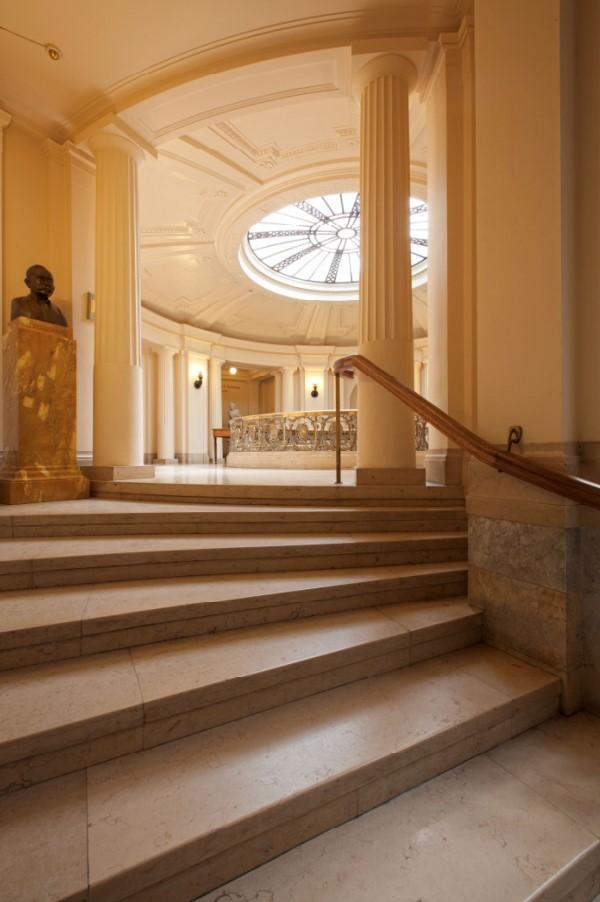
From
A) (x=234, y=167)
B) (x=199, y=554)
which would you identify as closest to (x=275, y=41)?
(x=234, y=167)

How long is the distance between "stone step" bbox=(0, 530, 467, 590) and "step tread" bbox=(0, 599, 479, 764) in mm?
503

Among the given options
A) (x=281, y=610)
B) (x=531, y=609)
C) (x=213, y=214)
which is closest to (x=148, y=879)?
(x=281, y=610)

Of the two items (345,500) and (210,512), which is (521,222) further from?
(210,512)

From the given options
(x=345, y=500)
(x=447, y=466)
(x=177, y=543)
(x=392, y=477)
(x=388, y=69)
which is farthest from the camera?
(x=388, y=69)

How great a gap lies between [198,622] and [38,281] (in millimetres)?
4080

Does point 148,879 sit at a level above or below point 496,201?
below

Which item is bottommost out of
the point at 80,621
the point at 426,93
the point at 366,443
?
the point at 80,621

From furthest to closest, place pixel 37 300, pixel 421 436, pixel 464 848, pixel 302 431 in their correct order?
1. pixel 302 431
2. pixel 421 436
3. pixel 37 300
4. pixel 464 848

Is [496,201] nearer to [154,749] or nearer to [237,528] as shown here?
[237,528]

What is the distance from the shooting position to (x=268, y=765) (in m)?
1.40

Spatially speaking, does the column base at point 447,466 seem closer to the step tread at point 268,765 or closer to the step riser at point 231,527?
the step riser at point 231,527

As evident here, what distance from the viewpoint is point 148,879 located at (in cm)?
108

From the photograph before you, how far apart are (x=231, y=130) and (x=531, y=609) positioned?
24.4 ft

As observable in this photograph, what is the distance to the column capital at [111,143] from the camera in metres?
5.09
